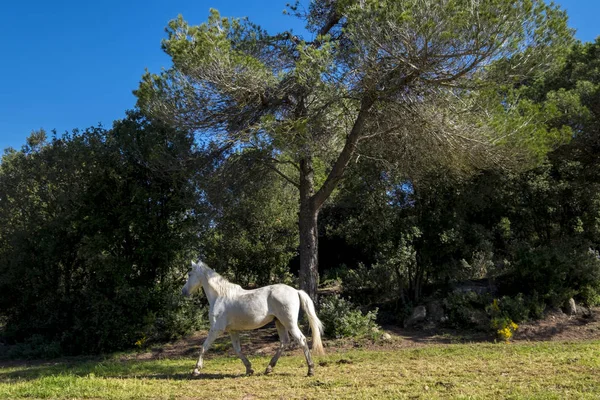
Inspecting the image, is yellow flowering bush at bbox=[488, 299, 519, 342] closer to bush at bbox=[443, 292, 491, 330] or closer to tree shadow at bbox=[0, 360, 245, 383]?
bush at bbox=[443, 292, 491, 330]

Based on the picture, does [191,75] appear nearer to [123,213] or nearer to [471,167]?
[123,213]

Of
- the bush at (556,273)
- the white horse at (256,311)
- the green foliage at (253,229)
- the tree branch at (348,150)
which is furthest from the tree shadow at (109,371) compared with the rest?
the bush at (556,273)

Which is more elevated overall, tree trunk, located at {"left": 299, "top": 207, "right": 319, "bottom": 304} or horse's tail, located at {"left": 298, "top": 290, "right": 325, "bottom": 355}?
tree trunk, located at {"left": 299, "top": 207, "right": 319, "bottom": 304}

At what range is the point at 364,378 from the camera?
6.77 m

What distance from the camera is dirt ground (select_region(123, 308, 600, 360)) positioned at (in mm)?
10508

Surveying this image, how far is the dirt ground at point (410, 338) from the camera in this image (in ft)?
34.5

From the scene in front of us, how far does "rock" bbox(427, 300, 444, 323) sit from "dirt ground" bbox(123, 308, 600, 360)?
480mm

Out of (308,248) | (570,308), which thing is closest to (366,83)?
(308,248)

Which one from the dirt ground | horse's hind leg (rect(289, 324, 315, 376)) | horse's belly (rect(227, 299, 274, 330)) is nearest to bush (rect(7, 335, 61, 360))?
the dirt ground

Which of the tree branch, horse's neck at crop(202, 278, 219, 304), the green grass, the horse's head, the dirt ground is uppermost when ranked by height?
the tree branch

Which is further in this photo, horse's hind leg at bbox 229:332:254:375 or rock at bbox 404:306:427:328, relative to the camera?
rock at bbox 404:306:427:328

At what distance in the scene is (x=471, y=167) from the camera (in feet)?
37.3

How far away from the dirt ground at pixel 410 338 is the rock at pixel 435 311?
0.48 m

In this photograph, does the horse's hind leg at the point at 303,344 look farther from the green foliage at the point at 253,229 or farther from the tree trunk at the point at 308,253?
the green foliage at the point at 253,229
